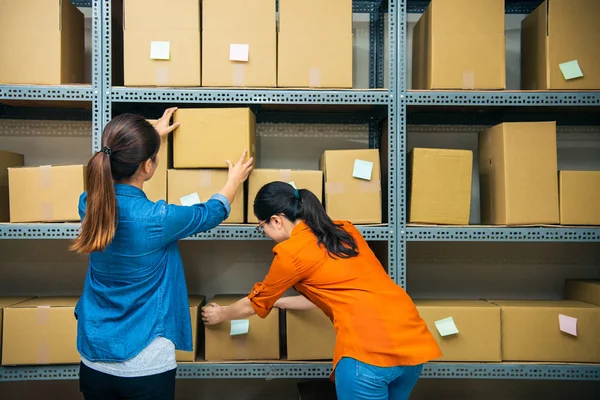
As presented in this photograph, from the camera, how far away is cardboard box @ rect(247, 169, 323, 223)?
2.02 m

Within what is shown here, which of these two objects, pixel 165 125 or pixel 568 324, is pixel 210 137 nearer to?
pixel 165 125

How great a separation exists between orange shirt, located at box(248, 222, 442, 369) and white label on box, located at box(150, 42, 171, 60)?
967 millimetres

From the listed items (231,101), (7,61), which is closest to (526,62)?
(231,101)

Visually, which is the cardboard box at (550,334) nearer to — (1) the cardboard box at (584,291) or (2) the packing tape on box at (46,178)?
(1) the cardboard box at (584,291)

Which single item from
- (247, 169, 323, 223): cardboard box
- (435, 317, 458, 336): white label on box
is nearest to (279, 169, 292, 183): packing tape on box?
(247, 169, 323, 223): cardboard box

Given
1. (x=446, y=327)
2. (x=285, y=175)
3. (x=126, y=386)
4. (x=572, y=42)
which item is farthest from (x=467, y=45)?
(x=126, y=386)

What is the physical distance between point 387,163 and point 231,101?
73cm

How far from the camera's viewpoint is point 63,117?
8.14 ft

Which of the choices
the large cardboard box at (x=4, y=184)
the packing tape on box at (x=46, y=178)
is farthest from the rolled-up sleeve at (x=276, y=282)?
the large cardboard box at (x=4, y=184)

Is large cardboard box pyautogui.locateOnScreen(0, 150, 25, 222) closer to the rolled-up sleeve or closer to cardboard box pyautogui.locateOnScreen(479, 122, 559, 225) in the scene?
the rolled-up sleeve

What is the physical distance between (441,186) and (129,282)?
4.30 ft

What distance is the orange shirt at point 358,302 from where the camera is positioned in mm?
1484

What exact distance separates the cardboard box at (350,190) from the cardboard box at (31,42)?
47.9 inches

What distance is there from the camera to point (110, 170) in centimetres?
133
